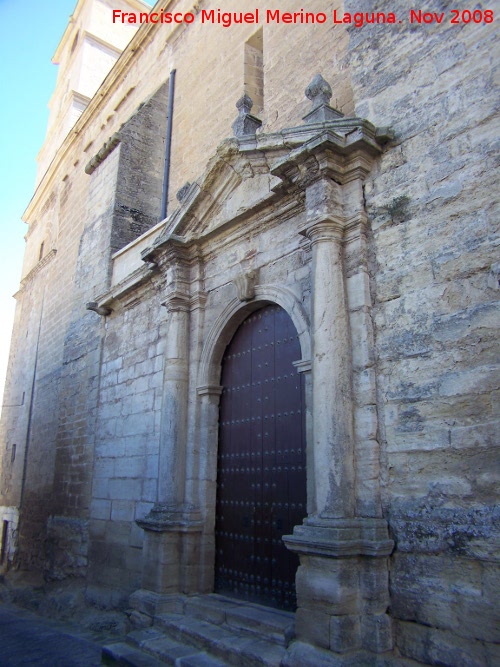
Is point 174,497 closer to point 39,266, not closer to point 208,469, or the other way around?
point 208,469

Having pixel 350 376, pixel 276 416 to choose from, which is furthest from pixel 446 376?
pixel 276 416

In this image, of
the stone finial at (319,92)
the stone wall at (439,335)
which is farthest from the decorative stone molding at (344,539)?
the stone finial at (319,92)

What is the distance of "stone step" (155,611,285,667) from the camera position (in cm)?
352

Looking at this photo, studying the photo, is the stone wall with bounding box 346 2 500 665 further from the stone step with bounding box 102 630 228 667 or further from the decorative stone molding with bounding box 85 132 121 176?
the decorative stone molding with bounding box 85 132 121 176

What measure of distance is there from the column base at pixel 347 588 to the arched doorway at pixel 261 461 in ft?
2.65

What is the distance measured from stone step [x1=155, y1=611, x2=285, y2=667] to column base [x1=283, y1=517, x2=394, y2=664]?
0.35 meters

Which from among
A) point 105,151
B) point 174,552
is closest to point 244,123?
point 174,552

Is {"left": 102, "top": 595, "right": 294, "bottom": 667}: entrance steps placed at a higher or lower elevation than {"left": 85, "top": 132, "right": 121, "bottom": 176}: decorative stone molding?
lower

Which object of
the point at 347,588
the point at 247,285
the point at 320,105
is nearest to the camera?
the point at 347,588

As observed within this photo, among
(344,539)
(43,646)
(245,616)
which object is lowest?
(43,646)

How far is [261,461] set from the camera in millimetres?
4645

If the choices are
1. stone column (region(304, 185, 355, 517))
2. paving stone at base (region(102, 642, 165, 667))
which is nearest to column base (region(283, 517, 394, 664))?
stone column (region(304, 185, 355, 517))

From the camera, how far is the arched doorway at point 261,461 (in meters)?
4.27

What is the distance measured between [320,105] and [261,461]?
2962mm
